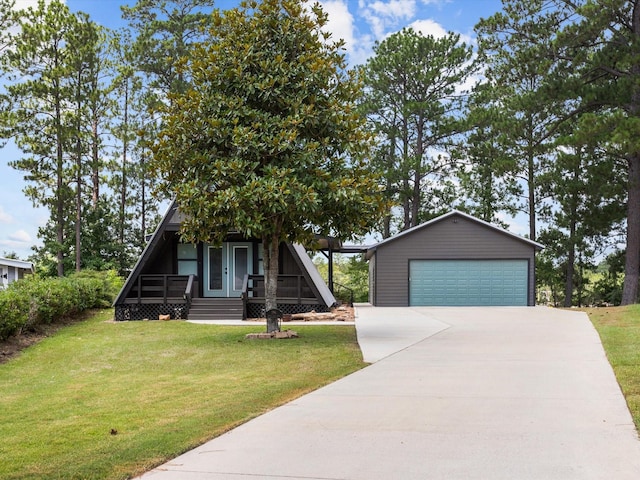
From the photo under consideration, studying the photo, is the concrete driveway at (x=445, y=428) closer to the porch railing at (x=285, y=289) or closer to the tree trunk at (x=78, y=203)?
the porch railing at (x=285, y=289)

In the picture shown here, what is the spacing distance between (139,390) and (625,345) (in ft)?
26.9

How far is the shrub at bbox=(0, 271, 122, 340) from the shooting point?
40.0 feet

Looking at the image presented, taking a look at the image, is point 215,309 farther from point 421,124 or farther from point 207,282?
point 421,124

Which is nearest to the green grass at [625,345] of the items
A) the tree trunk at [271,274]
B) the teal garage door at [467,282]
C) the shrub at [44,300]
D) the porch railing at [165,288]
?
the teal garage door at [467,282]

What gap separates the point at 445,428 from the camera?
5.41 m

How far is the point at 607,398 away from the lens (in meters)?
6.61

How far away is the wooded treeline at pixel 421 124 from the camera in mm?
23312

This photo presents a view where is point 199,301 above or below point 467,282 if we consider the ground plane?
below

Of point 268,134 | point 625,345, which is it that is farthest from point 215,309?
point 625,345

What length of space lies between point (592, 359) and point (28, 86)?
1051 inches

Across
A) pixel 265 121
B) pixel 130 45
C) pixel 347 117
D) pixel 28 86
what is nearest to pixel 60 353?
pixel 265 121

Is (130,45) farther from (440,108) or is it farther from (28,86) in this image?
(440,108)

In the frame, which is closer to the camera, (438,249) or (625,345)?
(625,345)

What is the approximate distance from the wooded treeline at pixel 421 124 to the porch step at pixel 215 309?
392 inches
